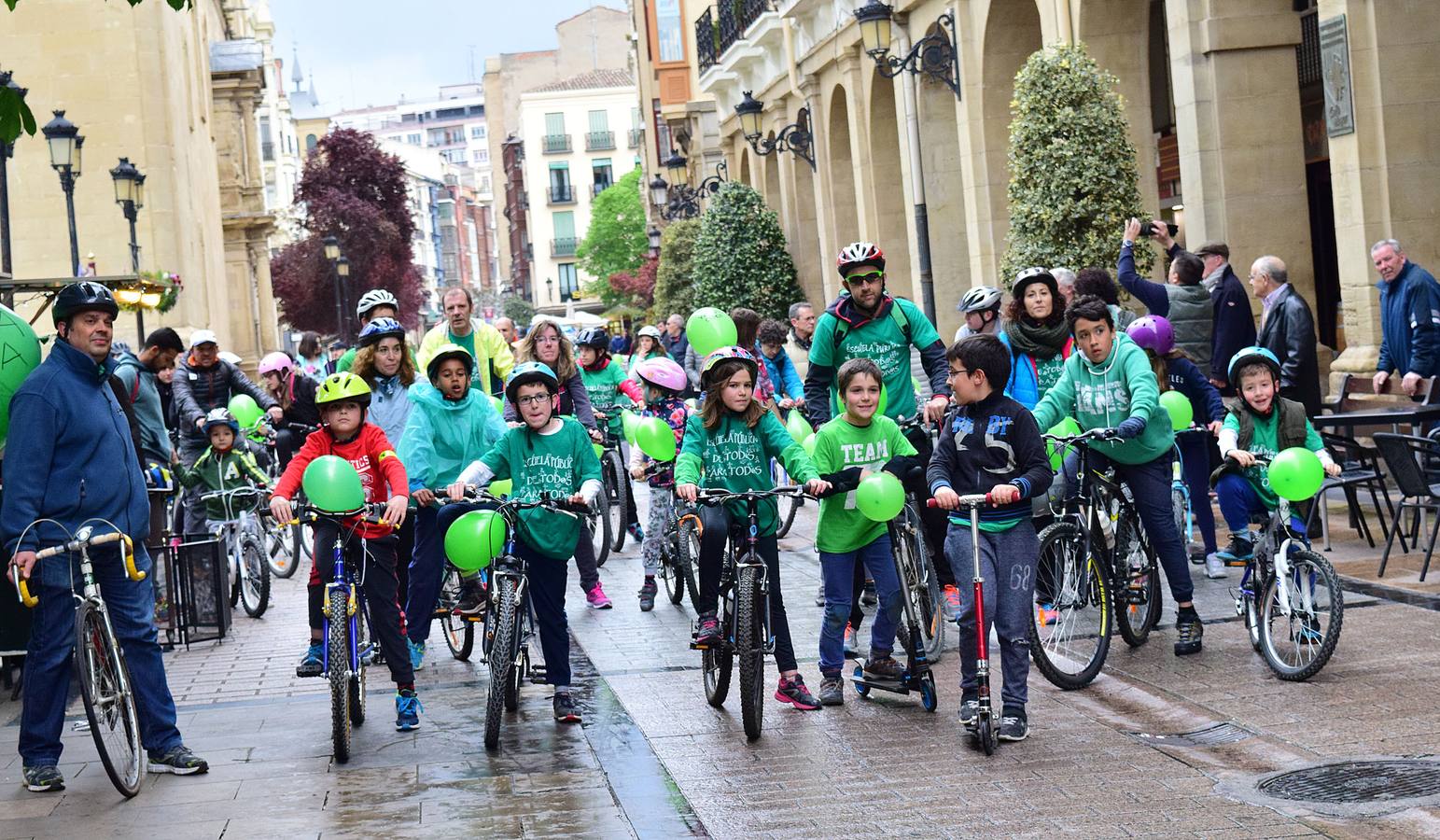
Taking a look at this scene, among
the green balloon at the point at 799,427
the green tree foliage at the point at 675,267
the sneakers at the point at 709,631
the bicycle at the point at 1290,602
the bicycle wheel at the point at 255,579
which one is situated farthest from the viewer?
the green tree foliage at the point at 675,267

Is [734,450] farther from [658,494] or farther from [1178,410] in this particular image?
[658,494]

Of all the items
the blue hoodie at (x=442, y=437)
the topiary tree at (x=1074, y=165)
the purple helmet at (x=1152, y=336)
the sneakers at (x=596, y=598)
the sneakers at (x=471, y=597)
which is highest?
the topiary tree at (x=1074, y=165)

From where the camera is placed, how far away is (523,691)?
365 inches

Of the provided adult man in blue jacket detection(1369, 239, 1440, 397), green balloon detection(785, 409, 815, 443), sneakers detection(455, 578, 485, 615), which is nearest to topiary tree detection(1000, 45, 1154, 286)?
adult man in blue jacket detection(1369, 239, 1440, 397)

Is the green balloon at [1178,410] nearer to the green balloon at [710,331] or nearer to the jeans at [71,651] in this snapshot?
the green balloon at [710,331]

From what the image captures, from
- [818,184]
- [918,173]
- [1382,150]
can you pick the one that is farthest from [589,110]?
[1382,150]

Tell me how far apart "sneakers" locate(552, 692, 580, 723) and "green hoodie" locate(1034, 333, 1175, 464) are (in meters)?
2.67

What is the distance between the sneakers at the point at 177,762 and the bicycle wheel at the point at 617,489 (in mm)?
6460

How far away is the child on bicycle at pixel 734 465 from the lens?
8000 millimetres

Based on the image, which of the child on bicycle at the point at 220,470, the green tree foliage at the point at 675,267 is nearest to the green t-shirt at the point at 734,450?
the child on bicycle at the point at 220,470

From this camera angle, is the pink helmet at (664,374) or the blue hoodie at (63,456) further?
the pink helmet at (664,374)

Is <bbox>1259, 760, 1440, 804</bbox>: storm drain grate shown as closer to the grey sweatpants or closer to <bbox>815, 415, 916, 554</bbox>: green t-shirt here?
the grey sweatpants

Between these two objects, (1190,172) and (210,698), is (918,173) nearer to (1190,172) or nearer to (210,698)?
(1190,172)

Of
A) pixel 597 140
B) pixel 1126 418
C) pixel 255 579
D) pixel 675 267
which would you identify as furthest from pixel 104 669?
pixel 597 140
